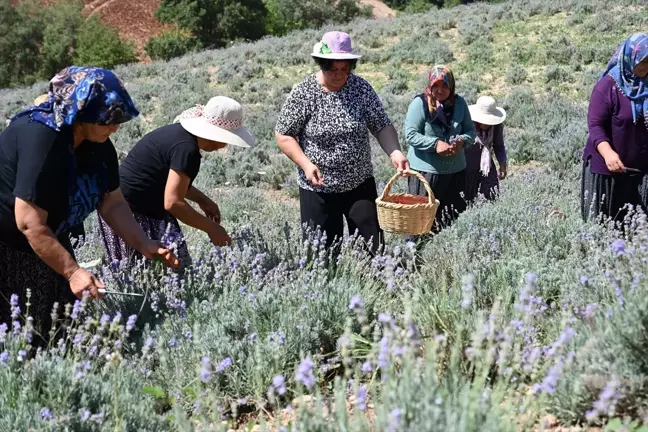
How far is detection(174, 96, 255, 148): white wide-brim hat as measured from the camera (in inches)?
149

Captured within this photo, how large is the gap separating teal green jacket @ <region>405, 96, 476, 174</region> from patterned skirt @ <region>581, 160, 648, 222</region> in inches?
42.1

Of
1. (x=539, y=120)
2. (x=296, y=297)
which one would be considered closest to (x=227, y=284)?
(x=296, y=297)

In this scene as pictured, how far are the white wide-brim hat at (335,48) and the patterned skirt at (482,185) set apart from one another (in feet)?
8.40

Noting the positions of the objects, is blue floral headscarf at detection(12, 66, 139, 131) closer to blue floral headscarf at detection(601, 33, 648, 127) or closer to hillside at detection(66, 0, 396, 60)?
blue floral headscarf at detection(601, 33, 648, 127)

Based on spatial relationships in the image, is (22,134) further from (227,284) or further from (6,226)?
(227,284)

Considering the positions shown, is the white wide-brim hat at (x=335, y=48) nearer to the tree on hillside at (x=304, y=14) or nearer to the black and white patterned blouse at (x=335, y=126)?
the black and white patterned blouse at (x=335, y=126)

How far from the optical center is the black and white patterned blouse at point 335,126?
4.18 meters

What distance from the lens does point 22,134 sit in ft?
9.14

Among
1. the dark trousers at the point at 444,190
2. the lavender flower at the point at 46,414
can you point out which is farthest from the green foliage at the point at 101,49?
the lavender flower at the point at 46,414

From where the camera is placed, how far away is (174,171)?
146 inches

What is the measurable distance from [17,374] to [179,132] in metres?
1.78

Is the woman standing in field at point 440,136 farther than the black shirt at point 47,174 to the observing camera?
Yes

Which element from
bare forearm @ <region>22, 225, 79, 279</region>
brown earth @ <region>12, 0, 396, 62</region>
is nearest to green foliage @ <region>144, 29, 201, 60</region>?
brown earth @ <region>12, 0, 396, 62</region>

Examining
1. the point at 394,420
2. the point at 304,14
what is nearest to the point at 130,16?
the point at 304,14
